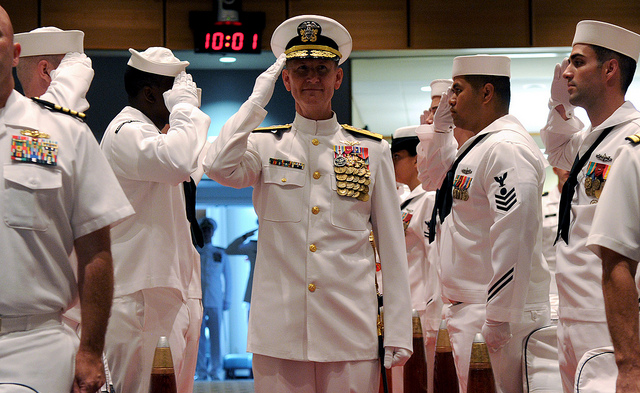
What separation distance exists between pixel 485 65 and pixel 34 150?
2471 mm

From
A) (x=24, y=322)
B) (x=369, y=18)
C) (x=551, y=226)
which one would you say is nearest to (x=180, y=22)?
(x=369, y=18)

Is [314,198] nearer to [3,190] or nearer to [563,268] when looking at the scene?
[563,268]

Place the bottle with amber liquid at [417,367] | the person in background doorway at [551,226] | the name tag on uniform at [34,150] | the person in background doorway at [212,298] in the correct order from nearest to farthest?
1. the name tag on uniform at [34,150]
2. the bottle with amber liquid at [417,367]
3. the person in background doorway at [551,226]
4. the person in background doorway at [212,298]

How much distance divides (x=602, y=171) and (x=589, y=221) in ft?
0.62

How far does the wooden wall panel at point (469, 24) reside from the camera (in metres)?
7.14

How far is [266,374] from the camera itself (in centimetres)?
267

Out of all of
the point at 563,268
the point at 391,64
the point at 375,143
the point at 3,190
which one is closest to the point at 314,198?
the point at 375,143

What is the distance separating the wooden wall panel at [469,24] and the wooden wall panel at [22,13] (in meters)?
3.46

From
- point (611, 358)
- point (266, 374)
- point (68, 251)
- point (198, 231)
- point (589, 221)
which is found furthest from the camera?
point (198, 231)

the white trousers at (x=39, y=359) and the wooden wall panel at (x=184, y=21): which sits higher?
the wooden wall panel at (x=184, y=21)

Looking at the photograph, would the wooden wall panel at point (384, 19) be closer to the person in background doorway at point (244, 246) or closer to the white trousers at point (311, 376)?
the person in background doorway at point (244, 246)

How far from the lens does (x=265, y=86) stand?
2900 mm

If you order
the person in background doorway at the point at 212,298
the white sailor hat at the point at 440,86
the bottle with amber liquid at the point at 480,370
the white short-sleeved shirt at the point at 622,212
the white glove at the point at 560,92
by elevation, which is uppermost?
the white sailor hat at the point at 440,86

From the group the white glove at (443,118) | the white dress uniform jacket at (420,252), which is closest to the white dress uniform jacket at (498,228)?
the white glove at (443,118)
